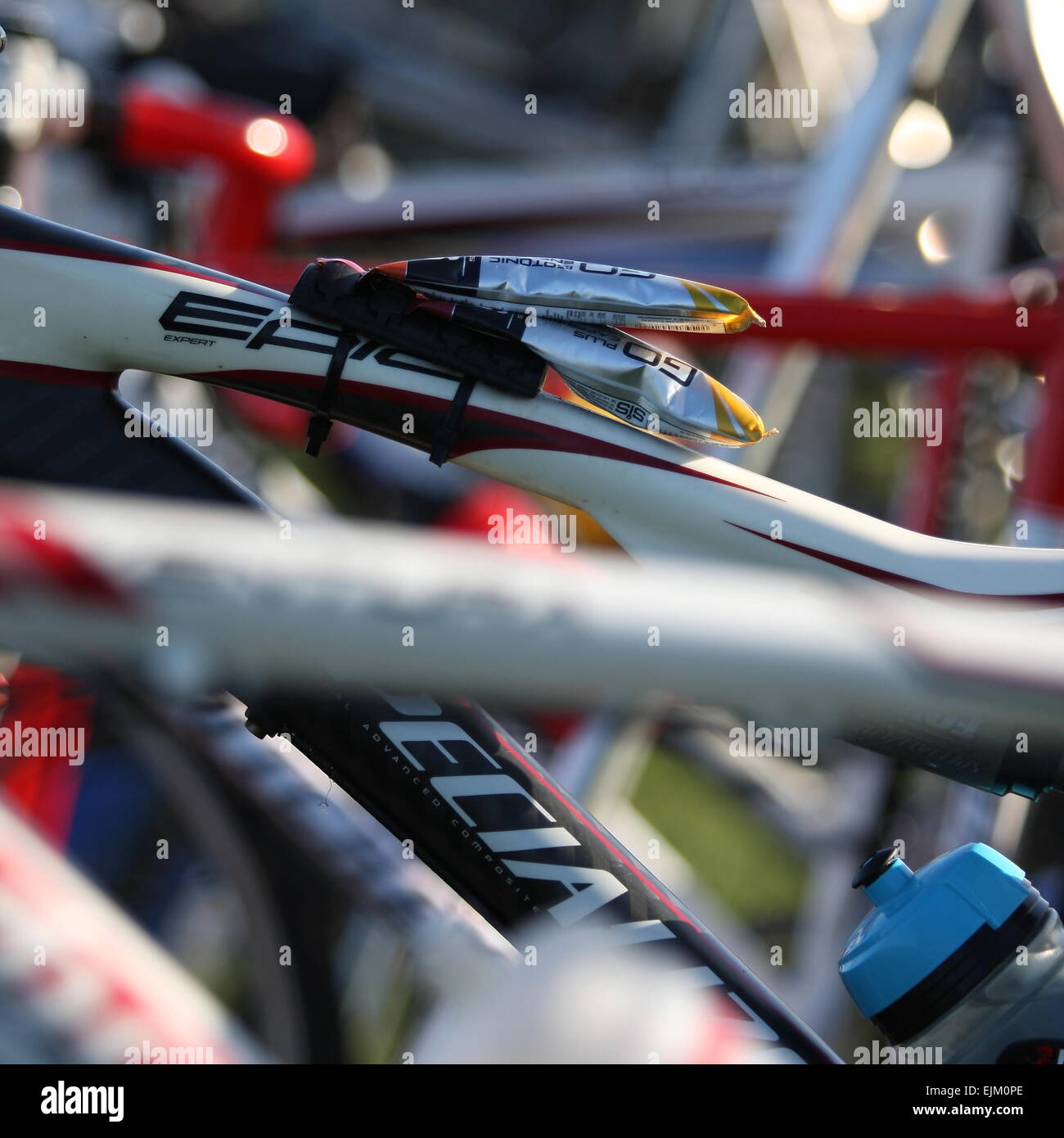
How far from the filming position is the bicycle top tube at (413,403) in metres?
0.94

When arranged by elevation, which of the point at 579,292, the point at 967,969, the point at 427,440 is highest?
the point at 579,292

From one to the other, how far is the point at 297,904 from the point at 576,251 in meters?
2.49

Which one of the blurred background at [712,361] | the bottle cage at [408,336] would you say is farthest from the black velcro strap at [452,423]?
the blurred background at [712,361]

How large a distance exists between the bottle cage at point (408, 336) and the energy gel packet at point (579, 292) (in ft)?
0.07

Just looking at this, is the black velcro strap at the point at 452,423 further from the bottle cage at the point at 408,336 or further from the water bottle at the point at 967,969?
the water bottle at the point at 967,969

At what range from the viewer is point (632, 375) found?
94 centimetres

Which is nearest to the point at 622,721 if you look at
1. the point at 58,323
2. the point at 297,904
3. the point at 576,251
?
the point at 297,904

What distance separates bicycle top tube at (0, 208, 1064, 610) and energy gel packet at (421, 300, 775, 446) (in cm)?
3

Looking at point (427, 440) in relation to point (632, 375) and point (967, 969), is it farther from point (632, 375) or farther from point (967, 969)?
point (967, 969)

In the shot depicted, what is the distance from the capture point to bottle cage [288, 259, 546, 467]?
94cm

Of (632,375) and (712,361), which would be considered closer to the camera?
(632,375)

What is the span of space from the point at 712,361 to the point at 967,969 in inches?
135

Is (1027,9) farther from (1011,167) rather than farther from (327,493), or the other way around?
(327,493)

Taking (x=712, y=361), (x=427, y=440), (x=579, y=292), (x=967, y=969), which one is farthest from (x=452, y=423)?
(x=712, y=361)
